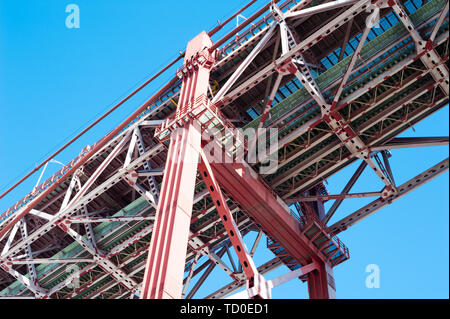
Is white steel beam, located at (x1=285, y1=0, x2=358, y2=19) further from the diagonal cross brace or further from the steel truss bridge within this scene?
the diagonal cross brace

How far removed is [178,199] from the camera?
850 inches

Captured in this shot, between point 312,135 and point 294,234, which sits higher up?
point 312,135

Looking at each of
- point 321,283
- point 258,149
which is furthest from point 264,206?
point 321,283

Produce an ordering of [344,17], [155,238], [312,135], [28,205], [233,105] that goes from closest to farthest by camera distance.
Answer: [155,238] < [344,17] < [312,135] < [233,105] < [28,205]

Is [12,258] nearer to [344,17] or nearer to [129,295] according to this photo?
[129,295]

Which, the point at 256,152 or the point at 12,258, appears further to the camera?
the point at 12,258

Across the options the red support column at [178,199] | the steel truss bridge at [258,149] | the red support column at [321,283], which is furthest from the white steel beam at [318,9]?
the red support column at [321,283]

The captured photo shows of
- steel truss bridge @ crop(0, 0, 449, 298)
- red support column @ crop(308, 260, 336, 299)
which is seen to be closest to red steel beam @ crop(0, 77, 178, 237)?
steel truss bridge @ crop(0, 0, 449, 298)

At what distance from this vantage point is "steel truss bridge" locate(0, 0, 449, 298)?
922 inches

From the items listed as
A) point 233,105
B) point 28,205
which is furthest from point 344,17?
point 28,205

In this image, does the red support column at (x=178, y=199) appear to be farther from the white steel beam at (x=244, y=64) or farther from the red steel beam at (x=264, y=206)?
the red steel beam at (x=264, y=206)

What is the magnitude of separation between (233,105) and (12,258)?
1502 centimetres
